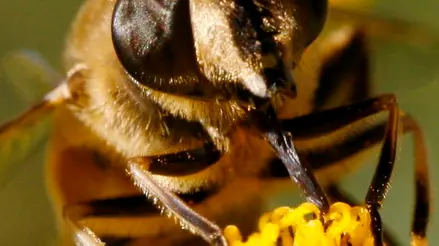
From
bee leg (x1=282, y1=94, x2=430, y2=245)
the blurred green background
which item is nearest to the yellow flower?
bee leg (x1=282, y1=94, x2=430, y2=245)

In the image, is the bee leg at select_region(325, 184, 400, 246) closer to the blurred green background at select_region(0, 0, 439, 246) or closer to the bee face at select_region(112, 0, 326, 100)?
the blurred green background at select_region(0, 0, 439, 246)

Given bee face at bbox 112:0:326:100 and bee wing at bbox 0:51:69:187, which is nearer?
bee face at bbox 112:0:326:100

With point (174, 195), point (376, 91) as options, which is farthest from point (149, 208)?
point (376, 91)

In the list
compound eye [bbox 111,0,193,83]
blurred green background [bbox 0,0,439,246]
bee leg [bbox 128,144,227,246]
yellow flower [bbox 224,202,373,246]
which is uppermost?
compound eye [bbox 111,0,193,83]

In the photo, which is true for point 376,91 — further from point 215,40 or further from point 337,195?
point 215,40

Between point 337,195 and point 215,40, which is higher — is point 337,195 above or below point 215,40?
below

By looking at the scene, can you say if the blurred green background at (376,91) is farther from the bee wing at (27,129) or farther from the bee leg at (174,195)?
the bee leg at (174,195)
